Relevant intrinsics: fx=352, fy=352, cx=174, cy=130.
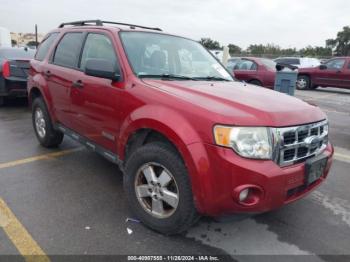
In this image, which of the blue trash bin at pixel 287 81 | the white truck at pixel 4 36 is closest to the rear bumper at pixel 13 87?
the blue trash bin at pixel 287 81

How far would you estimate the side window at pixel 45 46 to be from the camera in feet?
17.3

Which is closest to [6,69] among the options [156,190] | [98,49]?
[98,49]

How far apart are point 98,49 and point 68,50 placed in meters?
0.82

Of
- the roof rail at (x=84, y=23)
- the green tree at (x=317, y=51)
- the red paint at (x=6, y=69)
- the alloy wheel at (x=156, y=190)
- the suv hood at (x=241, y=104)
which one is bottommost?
the alloy wheel at (x=156, y=190)

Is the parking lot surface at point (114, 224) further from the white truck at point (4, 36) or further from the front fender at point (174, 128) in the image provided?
the white truck at point (4, 36)

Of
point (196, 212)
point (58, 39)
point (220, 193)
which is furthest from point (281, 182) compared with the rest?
point (58, 39)

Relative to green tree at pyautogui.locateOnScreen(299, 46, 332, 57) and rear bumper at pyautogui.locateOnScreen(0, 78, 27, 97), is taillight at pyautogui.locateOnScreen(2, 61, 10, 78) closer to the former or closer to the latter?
rear bumper at pyautogui.locateOnScreen(0, 78, 27, 97)

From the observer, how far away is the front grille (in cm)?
267

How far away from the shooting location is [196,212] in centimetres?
286

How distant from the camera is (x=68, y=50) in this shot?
4652mm

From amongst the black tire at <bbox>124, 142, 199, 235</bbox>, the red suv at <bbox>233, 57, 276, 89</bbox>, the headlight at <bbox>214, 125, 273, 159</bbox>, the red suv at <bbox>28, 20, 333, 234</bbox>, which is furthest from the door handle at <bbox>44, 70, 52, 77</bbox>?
A: the red suv at <bbox>233, 57, 276, 89</bbox>

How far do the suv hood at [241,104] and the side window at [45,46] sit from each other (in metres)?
2.57

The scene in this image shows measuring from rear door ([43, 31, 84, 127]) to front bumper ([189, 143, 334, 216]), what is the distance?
225 centimetres

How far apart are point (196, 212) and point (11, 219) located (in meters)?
1.76
